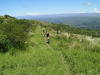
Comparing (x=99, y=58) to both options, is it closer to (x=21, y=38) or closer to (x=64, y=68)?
(x=64, y=68)

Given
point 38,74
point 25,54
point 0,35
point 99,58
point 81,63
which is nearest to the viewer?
point 38,74

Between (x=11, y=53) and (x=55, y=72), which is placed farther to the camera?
(x=11, y=53)

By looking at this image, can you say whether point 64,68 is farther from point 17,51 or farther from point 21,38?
point 21,38

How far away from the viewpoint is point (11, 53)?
12742 millimetres

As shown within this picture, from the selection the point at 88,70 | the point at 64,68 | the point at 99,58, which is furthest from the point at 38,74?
the point at 99,58

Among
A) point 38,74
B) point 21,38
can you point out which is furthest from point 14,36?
point 38,74

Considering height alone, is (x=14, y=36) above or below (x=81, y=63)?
above

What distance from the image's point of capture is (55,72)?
9.09 meters

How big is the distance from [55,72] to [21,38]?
6.47 m

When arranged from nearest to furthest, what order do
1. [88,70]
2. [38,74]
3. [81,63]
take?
[38,74], [88,70], [81,63]

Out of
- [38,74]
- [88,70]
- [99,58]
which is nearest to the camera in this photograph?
[38,74]

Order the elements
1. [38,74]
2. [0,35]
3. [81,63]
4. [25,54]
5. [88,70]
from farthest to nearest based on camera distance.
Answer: [0,35] < [25,54] < [81,63] < [88,70] < [38,74]

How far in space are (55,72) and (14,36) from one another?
647cm

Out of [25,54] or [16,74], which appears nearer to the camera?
[16,74]
